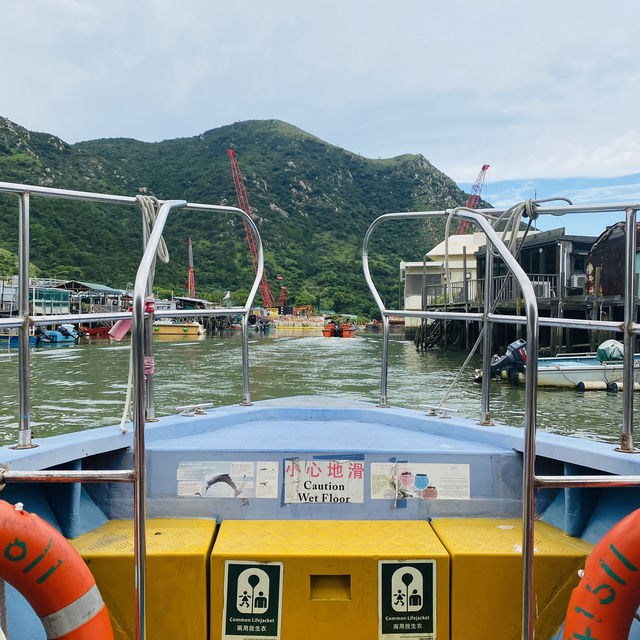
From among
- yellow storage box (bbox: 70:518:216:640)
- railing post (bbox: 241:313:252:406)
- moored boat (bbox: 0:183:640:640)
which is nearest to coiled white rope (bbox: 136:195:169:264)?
moored boat (bbox: 0:183:640:640)

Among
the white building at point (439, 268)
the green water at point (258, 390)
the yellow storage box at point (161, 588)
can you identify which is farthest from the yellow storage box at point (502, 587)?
the white building at point (439, 268)

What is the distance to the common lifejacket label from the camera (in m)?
2.05

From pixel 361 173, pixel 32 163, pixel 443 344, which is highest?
pixel 361 173

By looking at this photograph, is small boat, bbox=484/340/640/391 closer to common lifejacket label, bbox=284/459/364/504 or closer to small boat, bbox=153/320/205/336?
common lifejacket label, bbox=284/459/364/504

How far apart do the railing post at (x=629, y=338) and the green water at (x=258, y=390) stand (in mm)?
7171

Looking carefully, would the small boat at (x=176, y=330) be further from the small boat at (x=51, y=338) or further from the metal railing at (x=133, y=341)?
the metal railing at (x=133, y=341)

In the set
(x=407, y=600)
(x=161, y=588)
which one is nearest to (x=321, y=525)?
(x=407, y=600)

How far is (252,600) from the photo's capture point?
168cm

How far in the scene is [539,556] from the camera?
5.75 feet

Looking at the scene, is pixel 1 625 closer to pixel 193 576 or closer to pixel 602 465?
pixel 193 576

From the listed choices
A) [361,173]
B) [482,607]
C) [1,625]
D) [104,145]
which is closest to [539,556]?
[482,607]

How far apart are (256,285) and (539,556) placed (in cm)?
171

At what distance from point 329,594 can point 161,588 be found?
0.50 m

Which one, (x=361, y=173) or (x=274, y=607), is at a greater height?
(x=361, y=173)
